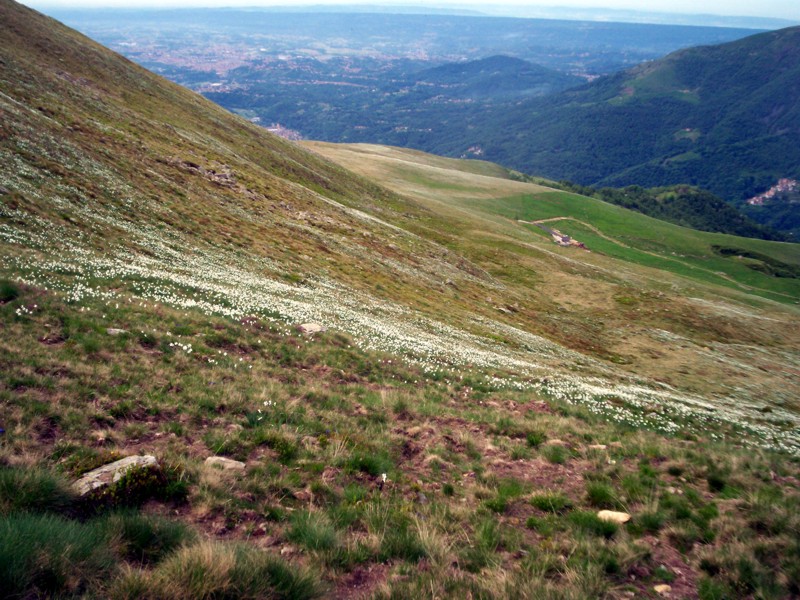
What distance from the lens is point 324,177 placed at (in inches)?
3497

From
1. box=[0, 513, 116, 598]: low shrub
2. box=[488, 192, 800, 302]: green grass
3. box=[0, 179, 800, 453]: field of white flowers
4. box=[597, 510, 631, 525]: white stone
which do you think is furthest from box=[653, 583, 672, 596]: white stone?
box=[488, 192, 800, 302]: green grass

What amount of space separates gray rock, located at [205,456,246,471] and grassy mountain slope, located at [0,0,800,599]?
0.25 metres

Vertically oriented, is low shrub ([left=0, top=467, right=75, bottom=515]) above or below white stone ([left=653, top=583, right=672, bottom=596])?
above

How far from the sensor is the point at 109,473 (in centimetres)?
755

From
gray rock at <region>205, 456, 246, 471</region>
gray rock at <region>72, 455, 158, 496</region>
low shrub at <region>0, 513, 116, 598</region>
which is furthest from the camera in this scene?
gray rock at <region>205, 456, 246, 471</region>

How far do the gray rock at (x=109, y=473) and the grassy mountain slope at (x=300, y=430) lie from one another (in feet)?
0.74

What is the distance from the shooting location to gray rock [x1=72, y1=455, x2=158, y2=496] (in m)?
7.02

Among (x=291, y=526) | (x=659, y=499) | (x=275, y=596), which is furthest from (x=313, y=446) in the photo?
(x=659, y=499)

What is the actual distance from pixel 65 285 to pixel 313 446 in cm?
1337

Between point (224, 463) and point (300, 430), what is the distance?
2.58 meters

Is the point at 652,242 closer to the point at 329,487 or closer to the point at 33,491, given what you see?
the point at 329,487

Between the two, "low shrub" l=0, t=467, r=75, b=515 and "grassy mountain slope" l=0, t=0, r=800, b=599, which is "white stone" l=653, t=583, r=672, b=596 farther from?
"low shrub" l=0, t=467, r=75, b=515

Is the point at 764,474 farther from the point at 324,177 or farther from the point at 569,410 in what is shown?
the point at 324,177

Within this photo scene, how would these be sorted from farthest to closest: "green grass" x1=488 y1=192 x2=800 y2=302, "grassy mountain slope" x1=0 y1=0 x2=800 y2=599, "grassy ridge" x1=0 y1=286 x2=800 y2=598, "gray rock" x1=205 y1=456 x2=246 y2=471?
"green grass" x1=488 y1=192 x2=800 y2=302 < "gray rock" x1=205 y1=456 x2=246 y2=471 < "grassy mountain slope" x1=0 y1=0 x2=800 y2=599 < "grassy ridge" x1=0 y1=286 x2=800 y2=598
